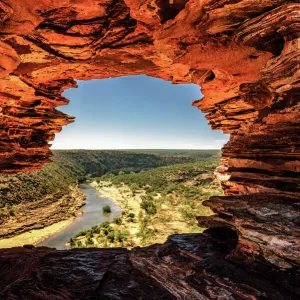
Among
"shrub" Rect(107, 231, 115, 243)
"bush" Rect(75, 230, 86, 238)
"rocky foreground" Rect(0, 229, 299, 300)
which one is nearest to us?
"rocky foreground" Rect(0, 229, 299, 300)

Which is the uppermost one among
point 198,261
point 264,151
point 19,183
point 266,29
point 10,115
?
point 266,29

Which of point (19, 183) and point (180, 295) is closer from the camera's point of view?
point (180, 295)

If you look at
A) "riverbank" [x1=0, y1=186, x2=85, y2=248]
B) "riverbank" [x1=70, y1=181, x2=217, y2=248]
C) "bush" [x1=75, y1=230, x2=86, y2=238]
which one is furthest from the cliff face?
"bush" [x1=75, y1=230, x2=86, y2=238]

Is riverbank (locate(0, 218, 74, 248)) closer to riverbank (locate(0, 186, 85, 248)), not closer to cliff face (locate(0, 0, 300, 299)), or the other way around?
riverbank (locate(0, 186, 85, 248))

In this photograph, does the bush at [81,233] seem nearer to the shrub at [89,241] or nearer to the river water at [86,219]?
the river water at [86,219]

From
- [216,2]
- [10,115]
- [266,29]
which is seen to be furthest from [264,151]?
[10,115]

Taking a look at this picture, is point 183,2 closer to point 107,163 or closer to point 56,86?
point 56,86

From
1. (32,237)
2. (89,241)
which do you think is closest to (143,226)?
(89,241)
